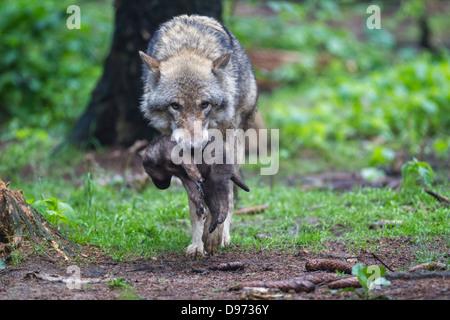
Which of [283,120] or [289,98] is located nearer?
[283,120]

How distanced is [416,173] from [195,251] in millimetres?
2730

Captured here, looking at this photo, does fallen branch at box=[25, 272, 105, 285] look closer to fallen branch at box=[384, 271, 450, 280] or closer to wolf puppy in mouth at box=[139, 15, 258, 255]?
wolf puppy in mouth at box=[139, 15, 258, 255]

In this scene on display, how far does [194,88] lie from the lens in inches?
188

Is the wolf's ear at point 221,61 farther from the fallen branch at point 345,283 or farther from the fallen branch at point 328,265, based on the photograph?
the fallen branch at point 345,283

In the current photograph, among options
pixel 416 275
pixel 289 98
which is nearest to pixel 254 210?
pixel 416 275

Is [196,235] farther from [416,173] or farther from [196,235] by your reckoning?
[416,173]

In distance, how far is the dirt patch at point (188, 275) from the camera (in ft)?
11.4

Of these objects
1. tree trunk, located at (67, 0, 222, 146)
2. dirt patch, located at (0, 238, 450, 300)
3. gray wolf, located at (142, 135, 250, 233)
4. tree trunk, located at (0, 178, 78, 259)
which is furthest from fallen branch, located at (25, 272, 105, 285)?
tree trunk, located at (67, 0, 222, 146)

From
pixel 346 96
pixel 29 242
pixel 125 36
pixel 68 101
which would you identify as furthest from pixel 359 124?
pixel 29 242

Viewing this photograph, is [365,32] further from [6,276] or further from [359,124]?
[6,276]

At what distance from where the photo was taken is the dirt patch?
349cm

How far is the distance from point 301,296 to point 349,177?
523cm

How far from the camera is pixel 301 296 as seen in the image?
3.47m
